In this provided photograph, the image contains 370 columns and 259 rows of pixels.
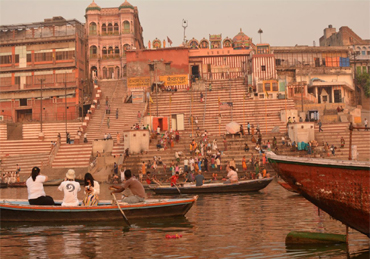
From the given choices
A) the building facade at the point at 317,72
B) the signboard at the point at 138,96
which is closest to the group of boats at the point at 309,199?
the signboard at the point at 138,96

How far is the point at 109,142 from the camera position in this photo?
42.5 meters

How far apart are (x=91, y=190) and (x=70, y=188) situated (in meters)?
0.72

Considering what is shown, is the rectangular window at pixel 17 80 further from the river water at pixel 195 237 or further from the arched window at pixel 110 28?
the river water at pixel 195 237

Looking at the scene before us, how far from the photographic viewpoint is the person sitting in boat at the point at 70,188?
51.5 ft

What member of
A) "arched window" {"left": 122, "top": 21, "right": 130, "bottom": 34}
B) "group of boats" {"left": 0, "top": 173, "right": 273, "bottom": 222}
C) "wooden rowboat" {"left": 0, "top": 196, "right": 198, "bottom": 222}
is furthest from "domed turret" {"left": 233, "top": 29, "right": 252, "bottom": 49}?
"wooden rowboat" {"left": 0, "top": 196, "right": 198, "bottom": 222}

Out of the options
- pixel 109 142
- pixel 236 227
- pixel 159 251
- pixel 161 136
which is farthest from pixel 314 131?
pixel 159 251

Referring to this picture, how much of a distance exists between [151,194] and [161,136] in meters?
15.1

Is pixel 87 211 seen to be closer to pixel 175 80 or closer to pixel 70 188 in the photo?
pixel 70 188

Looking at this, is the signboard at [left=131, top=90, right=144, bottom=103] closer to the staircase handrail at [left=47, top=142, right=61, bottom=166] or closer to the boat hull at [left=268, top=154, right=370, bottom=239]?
the staircase handrail at [left=47, top=142, right=61, bottom=166]

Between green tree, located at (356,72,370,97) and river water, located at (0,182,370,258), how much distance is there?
52.4 m

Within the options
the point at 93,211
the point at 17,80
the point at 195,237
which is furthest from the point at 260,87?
the point at 195,237

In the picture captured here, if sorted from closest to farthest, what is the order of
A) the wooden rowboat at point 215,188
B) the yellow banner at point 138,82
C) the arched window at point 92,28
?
the wooden rowboat at point 215,188 → the yellow banner at point 138,82 → the arched window at point 92,28

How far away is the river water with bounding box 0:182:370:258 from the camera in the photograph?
12266 millimetres

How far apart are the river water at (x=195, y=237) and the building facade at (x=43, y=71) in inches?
1716
